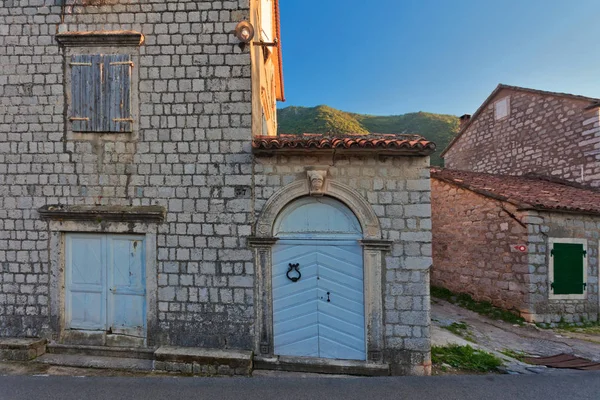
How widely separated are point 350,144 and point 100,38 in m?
4.80

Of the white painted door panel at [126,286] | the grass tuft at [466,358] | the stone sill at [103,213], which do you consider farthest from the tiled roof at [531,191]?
the white painted door panel at [126,286]

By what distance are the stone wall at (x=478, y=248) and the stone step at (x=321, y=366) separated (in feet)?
15.8

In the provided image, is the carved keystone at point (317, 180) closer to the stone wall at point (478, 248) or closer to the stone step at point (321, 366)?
the stone step at point (321, 366)

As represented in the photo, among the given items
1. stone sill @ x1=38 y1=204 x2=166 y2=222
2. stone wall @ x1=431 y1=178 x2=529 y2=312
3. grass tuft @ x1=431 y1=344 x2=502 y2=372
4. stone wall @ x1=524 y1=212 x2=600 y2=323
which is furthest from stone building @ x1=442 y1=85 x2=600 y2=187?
stone sill @ x1=38 y1=204 x2=166 y2=222

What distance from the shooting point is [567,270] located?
7121 mm

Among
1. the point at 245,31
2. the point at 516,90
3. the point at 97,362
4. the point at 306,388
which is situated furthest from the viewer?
the point at 516,90

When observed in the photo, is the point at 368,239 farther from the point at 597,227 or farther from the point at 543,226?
the point at 597,227

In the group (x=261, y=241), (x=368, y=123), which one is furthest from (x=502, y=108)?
(x=368, y=123)

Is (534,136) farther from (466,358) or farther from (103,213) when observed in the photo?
(103,213)

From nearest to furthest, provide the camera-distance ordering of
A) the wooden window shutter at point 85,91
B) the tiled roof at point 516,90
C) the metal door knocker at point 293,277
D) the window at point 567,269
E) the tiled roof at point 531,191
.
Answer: the metal door knocker at point 293,277
the wooden window shutter at point 85,91
the window at point 567,269
the tiled roof at point 531,191
the tiled roof at point 516,90

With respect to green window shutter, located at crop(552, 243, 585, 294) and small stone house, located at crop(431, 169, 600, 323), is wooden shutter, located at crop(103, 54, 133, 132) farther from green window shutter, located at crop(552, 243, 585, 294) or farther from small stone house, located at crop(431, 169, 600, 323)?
green window shutter, located at crop(552, 243, 585, 294)

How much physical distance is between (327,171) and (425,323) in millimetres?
2866

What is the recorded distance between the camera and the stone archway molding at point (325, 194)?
15.6ft

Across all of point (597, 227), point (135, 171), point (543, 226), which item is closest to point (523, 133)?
point (597, 227)
